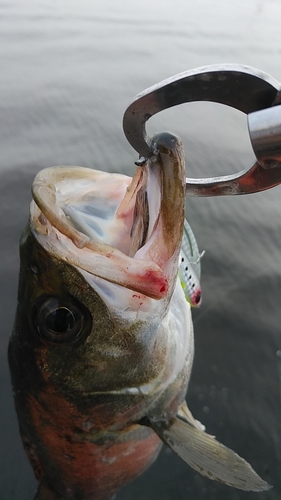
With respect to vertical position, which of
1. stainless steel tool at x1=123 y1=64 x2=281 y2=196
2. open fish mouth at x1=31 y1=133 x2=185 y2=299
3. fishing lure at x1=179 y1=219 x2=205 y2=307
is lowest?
fishing lure at x1=179 y1=219 x2=205 y2=307

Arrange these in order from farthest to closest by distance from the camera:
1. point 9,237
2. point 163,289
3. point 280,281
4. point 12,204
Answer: point 12,204 < point 9,237 < point 280,281 < point 163,289

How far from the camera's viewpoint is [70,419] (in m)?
1.75

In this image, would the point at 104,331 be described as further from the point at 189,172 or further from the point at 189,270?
the point at 189,172

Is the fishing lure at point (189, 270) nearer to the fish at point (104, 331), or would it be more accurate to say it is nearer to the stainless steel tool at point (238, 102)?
the fish at point (104, 331)

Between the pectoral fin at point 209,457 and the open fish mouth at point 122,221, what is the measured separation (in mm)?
685

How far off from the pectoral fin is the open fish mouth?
685 mm

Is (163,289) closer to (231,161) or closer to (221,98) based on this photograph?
(221,98)

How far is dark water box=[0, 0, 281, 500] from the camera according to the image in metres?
2.52

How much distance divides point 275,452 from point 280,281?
1354 millimetres

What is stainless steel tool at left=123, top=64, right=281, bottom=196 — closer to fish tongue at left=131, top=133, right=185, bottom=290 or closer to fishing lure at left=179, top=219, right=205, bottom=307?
fish tongue at left=131, top=133, right=185, bottom=290

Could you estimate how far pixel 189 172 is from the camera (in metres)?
4.52

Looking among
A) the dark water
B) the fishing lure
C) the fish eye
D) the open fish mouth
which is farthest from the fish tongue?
the dark water

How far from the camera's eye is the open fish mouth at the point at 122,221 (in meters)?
1.31

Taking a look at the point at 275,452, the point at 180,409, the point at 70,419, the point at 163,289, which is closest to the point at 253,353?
the point at 275,452
